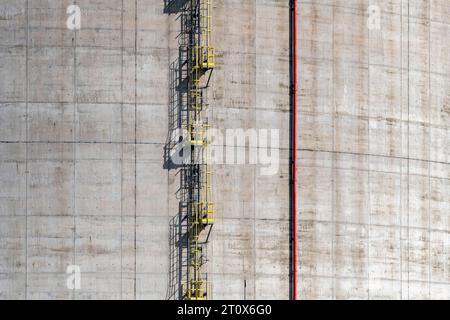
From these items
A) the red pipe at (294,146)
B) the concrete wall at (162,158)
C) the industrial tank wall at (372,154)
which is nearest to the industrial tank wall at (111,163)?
the concrete wall at (162,158)

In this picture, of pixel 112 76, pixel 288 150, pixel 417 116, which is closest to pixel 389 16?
pixel 417 116

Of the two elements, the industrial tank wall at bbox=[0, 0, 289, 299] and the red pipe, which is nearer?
the industrial tank wall at bbox=[0, 0, 289, 299]

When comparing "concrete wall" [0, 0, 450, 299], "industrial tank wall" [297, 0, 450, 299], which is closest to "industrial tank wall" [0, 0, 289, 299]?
"concrete wall" [0, 0, 450, 299]

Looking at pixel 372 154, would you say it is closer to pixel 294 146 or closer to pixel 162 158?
pixel 294 146

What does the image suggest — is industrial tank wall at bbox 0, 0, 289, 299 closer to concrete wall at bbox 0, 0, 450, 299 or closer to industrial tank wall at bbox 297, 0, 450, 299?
concrete wall at bbox 0, 0, 450, 299

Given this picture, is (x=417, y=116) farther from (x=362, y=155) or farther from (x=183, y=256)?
(x=183, y=256)

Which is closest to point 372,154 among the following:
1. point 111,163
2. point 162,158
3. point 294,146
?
point 294,146
